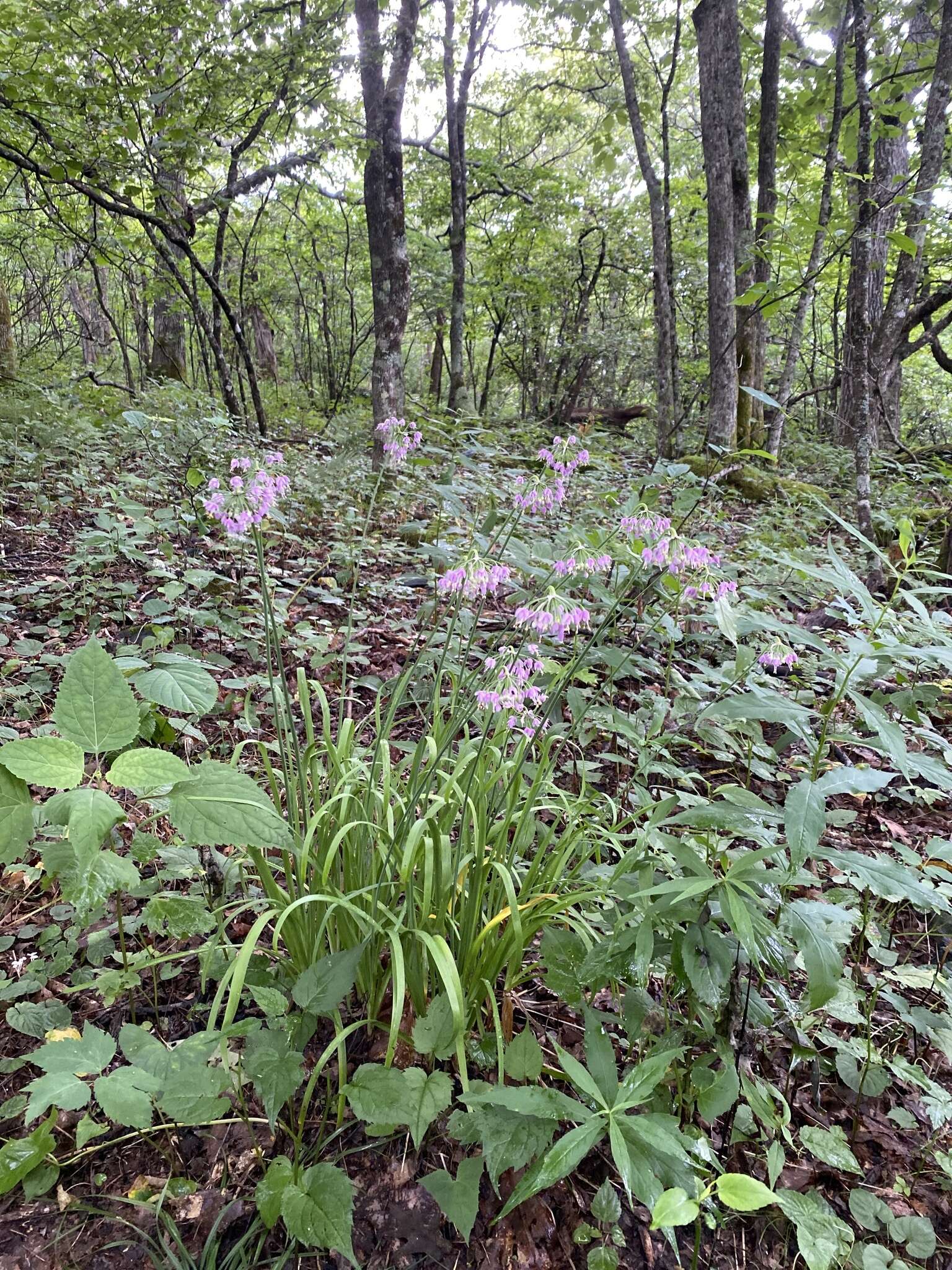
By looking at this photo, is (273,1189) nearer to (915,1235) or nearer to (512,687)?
(512,687)

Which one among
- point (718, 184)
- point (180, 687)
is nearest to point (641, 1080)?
point (180, 687)

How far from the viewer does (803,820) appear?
3.68 feet

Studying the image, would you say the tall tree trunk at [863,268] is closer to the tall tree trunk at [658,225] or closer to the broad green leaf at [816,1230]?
the tall tree trunk at [658,225]

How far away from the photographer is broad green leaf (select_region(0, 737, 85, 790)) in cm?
99

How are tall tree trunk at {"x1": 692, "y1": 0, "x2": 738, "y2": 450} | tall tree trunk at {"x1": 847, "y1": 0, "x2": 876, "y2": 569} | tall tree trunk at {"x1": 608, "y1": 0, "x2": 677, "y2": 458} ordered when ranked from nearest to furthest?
tall tree trunk at {"x1": 847, "y1": 0, "x2": 876, "y2": 569}, tall tree trunk at {"x1": 692, "y1": 0, "x2": 738, "y2": 450}, tall tree trunk at {"x1": 608, "y1": 0, "x2": 677, "y2": 458}

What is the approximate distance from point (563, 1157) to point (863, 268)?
6.77 metres

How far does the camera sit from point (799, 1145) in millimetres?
1379

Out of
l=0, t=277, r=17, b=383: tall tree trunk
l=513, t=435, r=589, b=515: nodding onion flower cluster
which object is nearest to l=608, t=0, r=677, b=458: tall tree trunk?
l=513, t=435, r=589, b=515: nodding onion flower cluster

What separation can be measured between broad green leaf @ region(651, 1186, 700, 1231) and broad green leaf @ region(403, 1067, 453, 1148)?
0.39 m

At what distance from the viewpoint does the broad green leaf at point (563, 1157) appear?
2.98ft

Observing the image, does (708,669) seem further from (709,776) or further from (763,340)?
(763,340)

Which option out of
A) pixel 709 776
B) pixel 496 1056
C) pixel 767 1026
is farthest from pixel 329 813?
pixel 709 776

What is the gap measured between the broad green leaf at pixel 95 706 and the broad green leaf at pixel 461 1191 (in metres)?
0.92

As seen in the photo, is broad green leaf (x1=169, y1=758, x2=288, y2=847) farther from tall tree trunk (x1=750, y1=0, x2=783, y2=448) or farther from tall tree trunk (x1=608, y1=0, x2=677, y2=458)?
tall tree trunk (x1=750, y1=0, x2=783, y2=448)
